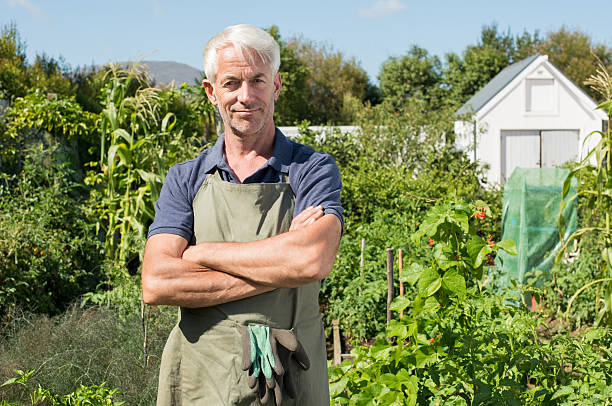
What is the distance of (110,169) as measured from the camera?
5.80m

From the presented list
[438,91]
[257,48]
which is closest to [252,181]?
[257,48]

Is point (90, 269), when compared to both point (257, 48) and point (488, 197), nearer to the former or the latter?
point (257, 48)

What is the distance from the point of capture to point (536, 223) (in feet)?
22.1

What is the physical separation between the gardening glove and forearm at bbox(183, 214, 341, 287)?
0.46 feet

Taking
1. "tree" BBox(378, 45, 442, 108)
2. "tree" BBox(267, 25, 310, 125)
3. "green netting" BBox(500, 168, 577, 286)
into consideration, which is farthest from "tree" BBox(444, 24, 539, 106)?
"green netting" BBox(500, 168, 577, 286)

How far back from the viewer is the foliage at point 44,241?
529 centimetres

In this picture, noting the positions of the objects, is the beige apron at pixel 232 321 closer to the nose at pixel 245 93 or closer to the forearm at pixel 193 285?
the forearm at pixel 193 285

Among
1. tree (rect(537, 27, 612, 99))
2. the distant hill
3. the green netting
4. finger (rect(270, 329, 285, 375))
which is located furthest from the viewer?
tree (rect(537, 27, 612, 99))

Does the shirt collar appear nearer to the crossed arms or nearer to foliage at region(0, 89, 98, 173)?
the crossed arms

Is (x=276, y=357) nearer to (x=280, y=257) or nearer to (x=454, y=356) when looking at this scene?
(x=280, y=257)

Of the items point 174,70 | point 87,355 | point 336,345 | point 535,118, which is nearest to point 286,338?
point 87,355

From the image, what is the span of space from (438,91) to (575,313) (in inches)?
1038

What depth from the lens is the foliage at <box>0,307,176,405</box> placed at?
3.33 metres

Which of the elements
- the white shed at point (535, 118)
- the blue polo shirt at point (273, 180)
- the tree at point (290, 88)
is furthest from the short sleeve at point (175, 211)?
the tree at point (290, 88)
